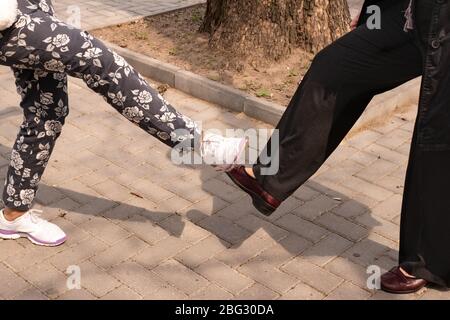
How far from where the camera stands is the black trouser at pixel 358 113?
282cm

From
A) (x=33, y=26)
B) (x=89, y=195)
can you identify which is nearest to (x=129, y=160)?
(x=89, y=195)

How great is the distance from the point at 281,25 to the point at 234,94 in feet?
3.07

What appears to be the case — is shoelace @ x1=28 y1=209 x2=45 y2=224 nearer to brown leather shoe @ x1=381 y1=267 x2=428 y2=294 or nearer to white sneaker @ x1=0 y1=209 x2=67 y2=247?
white sneaker @ x1=0 y1=209 x2=67 y2=247

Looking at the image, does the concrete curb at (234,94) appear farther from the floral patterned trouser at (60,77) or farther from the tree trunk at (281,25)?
the floral patterned trouser at (60,77)

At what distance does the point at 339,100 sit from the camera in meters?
2.88

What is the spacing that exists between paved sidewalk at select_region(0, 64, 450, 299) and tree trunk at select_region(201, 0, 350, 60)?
1334 mm

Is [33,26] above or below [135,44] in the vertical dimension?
above

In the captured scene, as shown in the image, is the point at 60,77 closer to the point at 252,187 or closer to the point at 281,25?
the point at 252,187

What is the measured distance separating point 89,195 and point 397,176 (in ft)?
6.93

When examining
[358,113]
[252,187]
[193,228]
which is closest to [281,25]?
[193,228]

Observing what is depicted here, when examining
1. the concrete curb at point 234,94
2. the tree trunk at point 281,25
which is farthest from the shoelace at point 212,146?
the tree trunk at point 281,25

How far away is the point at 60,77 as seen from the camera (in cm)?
312

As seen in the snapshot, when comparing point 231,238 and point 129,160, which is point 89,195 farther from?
point 231,238

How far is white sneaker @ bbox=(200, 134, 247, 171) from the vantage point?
285 cm
